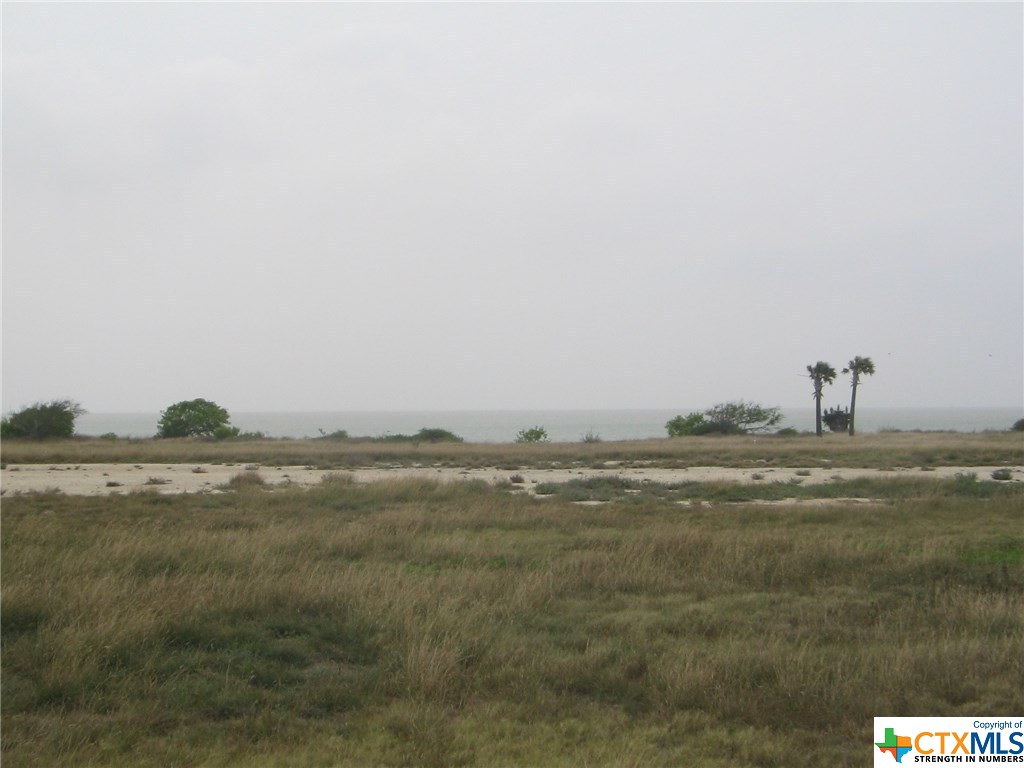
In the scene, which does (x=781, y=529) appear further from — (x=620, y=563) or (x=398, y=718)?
(x=398, y=718)

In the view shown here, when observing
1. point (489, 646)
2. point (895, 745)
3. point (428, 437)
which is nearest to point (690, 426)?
point (428, 437)

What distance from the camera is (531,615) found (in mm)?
9008

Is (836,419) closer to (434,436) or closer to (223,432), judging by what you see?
(434,436)

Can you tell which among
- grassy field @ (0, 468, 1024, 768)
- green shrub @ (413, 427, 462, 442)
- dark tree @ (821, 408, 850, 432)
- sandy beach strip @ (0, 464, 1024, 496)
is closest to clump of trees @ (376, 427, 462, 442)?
green shrub @ (413, 427, 462, 442)

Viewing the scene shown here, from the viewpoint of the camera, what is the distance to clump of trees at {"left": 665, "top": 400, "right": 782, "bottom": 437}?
3661 inches

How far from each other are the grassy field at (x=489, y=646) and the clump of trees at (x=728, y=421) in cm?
Answer: 8014

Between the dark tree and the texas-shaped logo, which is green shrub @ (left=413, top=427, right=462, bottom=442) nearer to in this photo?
the dark tree

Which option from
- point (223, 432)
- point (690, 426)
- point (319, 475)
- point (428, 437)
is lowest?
point (319, 475)

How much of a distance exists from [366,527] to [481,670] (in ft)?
26.4

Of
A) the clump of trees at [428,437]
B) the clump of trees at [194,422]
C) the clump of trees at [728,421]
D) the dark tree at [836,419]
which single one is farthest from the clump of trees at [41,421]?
the dark tree at [836,419]

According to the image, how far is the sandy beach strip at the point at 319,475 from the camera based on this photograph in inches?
1134

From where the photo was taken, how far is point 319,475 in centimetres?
3522

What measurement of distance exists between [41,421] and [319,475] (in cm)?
4657

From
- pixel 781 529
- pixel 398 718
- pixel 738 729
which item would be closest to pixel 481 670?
pixel 398 718
